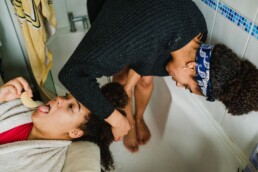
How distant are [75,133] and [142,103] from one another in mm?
619

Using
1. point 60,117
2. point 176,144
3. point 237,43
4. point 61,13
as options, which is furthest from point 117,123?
point 61,13

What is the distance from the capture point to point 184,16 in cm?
94

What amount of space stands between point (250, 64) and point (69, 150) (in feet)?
2.48

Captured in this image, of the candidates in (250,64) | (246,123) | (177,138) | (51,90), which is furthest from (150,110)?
(250,64)

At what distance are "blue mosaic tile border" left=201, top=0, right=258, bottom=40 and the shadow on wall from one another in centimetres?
61

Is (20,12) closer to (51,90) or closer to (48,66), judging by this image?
(48,66)

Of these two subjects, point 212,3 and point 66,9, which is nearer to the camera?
point 212,3

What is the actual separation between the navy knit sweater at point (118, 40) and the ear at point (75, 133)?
0.23 m

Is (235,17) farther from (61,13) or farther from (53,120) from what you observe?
(61,13)

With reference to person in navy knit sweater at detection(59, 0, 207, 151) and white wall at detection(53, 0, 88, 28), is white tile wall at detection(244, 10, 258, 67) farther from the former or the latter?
white wall at detection(53, 0, 88, 28)

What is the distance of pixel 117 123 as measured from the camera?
1027 mm

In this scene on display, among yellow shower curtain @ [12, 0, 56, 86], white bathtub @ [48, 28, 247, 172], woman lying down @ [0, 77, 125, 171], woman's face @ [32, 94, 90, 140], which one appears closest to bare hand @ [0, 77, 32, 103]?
woman lying down @ [0, 77, 125, 171]

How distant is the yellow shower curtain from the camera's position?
1.33m

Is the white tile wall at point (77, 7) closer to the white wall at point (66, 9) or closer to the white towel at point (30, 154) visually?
the white wall at point (66, 9)
